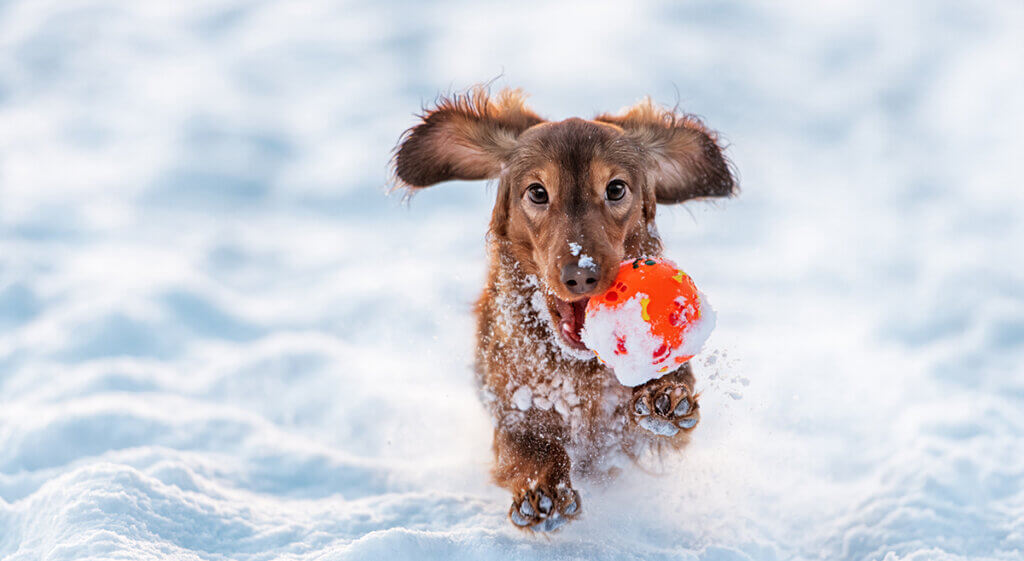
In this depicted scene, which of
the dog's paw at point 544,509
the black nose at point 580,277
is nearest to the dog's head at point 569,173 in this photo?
the black nose at point 580,277

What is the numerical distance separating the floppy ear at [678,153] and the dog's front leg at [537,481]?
3.38 feet

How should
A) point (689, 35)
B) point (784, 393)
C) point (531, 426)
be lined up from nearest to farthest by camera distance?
point (531, 426)
point (784, 393)
point (689, 35)

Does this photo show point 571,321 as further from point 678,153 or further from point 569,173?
point 678,153

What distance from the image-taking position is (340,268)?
202 inches

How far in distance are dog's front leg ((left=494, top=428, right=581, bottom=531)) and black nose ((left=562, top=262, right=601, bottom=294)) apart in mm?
618

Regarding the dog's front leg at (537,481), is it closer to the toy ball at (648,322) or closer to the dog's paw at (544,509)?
the dog's paw at (544,509)

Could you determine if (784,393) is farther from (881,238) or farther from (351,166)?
(351,166)

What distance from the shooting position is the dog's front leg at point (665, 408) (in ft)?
8.30

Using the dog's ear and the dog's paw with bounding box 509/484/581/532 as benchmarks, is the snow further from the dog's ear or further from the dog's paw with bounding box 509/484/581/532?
the dog's ear

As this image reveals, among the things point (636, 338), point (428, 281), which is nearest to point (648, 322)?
point (636, 338)

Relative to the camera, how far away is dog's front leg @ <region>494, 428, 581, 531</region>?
2.71m

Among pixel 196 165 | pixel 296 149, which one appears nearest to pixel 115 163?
pixel 196 165

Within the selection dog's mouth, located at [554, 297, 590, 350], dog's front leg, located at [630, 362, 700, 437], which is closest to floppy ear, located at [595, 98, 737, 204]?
dog's mouth, located at [554, 297, 590, 350]

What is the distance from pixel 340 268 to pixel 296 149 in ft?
5.64
